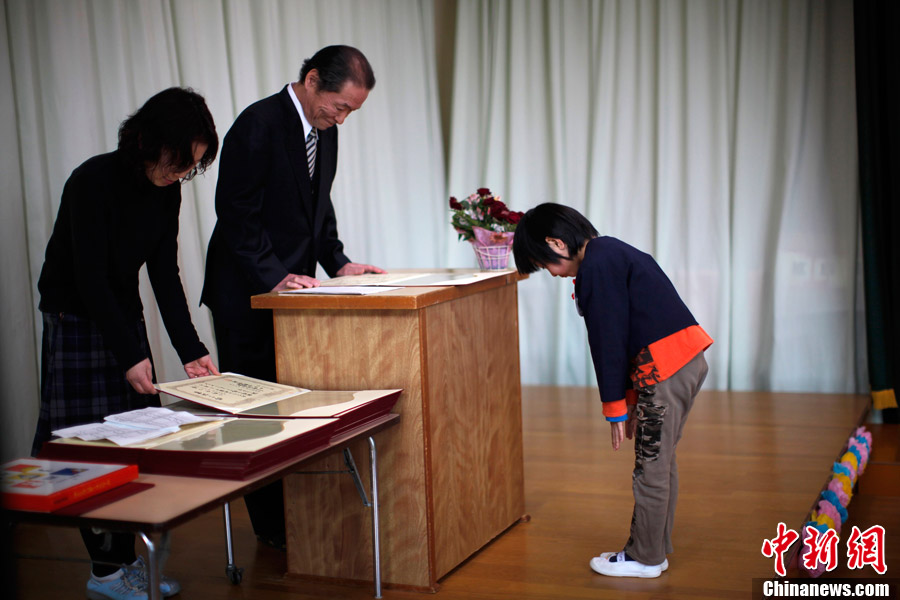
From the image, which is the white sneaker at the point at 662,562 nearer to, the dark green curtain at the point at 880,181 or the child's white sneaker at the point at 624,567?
the child's white sneaker at the point at 624,567

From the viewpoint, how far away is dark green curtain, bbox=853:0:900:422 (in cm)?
390

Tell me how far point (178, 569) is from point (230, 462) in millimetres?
1041

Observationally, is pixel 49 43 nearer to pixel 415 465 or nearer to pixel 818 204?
pixel 415 465

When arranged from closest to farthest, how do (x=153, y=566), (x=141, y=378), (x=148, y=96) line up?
(x=153, y=566), (x=141, y=378), (x=148, y=96)

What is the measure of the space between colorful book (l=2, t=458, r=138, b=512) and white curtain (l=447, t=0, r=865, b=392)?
3756 millimetres

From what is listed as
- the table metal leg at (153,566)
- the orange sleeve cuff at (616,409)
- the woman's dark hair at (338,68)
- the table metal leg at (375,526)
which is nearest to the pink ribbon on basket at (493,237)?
the woman's dark hair at (338,68)

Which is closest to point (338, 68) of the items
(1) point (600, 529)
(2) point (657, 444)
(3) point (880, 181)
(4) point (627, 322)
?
(4) point (627, 322)

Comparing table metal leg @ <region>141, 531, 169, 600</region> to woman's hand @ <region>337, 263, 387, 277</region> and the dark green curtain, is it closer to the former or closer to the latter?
woman's hand @ <region>337, 263, 387, 277</region>

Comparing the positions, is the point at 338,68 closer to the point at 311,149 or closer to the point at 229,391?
the point at 311,149

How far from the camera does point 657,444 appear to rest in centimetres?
208

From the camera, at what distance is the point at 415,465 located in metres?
2.06

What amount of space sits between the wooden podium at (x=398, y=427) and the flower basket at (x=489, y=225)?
295 mm

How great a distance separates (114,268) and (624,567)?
144 cm

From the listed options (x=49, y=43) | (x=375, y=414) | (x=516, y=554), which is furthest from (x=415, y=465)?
(x=49, y=43)
